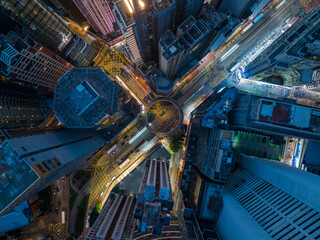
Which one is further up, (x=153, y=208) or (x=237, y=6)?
(x=237, y=6)

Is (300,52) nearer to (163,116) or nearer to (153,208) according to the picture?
(163,116)

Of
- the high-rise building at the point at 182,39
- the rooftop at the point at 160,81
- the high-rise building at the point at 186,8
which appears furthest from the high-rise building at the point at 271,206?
the high-rise building at the point at 186,8

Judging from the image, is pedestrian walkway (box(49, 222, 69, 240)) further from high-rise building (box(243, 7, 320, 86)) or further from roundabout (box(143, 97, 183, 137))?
high-rise building (box(243, 7, 320, 86))

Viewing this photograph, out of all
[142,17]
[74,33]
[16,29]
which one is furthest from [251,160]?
[16,29]

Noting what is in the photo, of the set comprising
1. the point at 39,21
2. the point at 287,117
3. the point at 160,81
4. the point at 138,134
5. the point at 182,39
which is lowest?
the point at 287,117

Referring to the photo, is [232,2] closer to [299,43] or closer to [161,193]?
[299,43]

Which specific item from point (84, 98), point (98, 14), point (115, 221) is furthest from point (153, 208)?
point (98, 14)
